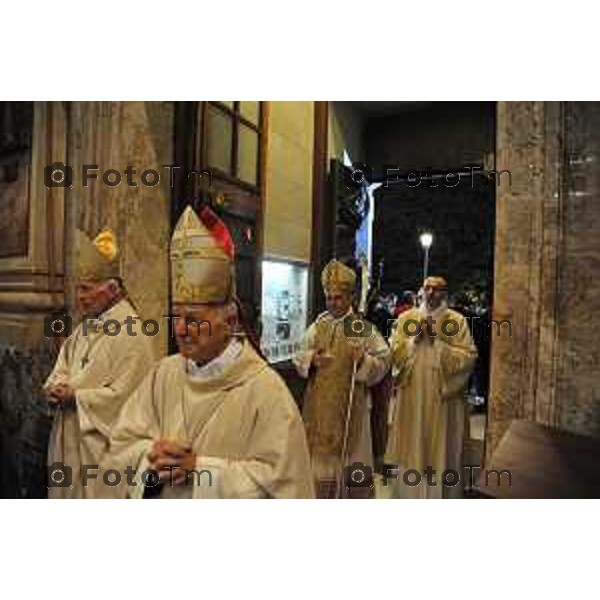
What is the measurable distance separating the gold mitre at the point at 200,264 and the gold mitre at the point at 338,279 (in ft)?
0.78

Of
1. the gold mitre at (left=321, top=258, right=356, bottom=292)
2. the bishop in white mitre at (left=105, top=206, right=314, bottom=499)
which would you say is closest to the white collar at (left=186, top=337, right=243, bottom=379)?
the bishop in white mitre at (left=105, top=206, right=314, bottom=499)

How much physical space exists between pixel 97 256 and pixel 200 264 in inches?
12.5

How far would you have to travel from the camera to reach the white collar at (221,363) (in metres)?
1.65

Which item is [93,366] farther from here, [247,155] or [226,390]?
[247,155]

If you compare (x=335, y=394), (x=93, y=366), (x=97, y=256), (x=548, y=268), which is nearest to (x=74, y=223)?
(x=97, y=256)

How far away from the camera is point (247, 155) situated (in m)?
1.74

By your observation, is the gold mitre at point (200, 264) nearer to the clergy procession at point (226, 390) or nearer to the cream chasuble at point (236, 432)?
the clergy procession at point (226, 390)

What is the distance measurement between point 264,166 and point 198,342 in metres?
0.47

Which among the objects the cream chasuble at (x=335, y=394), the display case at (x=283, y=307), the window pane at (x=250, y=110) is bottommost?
the cream chasuble at (x=335, y=394)

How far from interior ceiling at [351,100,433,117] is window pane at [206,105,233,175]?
321 millimetres

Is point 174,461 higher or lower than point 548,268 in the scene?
lower

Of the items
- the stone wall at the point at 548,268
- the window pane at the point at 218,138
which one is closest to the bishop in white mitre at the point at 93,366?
the window pane at the point at 218,138

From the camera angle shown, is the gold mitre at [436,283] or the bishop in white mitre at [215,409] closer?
the bishop in white mitre at [215,409]
